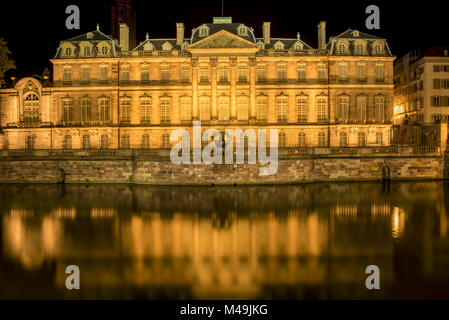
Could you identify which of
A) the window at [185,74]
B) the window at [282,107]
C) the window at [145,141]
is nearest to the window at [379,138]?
the window at [282,107]

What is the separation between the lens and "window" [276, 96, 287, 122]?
45.5 m

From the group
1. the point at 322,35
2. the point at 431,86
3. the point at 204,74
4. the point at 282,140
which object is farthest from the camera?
the point at 431,86

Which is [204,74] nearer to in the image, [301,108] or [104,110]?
[301,108]

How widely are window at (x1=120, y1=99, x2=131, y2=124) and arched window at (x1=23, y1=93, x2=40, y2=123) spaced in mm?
9551

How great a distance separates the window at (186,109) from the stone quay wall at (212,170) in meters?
12.4

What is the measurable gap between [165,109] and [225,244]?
30291 millimetres

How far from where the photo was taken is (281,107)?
150 feet

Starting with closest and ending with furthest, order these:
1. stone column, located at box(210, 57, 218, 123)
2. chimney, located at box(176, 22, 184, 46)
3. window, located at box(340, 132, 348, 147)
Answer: stone column, located at box(210, 57, 218, 123), window, located at box(340, 132, 348, 147), chimney, located at box(176, 22, 184, 46)

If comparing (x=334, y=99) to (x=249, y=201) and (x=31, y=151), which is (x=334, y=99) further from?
(x=31, y=151)

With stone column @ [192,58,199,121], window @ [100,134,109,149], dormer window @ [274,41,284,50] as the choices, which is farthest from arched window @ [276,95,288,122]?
window @ [100,134,109,149]

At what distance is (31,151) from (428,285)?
3323 cm

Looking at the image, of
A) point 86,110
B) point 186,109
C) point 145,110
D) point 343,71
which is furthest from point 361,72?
point 86,110

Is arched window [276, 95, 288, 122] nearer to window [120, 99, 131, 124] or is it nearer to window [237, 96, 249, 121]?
window [237, 96, 249, 121]
